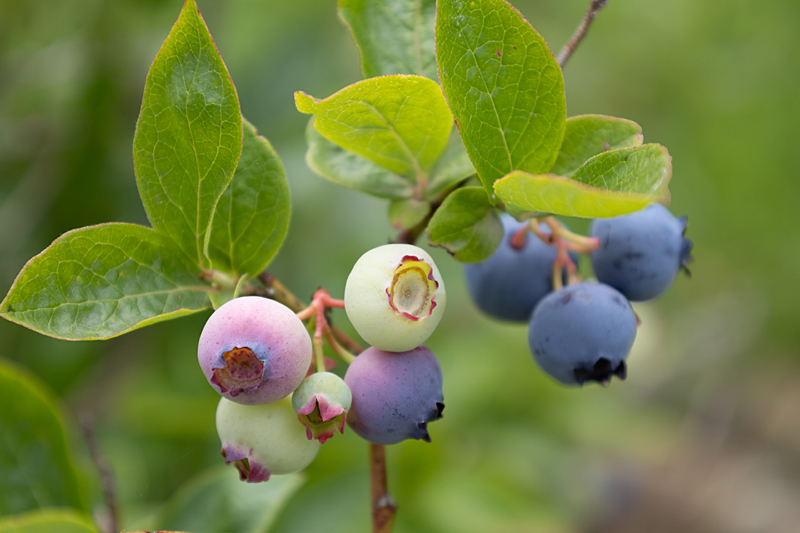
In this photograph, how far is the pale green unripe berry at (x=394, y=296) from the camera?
0.70m

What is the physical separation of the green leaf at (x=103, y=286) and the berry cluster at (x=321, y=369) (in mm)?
110

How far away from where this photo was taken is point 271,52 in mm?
2525

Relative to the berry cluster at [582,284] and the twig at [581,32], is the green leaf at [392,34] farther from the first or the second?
the berry cluster at [582,284]

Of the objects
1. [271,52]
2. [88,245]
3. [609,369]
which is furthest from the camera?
[271,52]

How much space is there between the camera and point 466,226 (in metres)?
0.79

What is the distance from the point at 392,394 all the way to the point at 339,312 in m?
1.43

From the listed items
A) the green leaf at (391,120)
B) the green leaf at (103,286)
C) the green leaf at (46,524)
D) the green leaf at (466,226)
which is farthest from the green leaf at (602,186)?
the green leaf at (46,524)

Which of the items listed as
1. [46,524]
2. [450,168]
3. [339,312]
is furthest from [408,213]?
[339,312]

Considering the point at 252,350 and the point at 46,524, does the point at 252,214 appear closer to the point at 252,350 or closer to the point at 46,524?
the point at 252,350

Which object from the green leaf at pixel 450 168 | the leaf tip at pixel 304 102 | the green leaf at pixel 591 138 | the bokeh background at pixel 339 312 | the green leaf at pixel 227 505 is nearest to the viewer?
the leaf tip at pixel 304 102

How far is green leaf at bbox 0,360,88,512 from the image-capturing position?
1124mm

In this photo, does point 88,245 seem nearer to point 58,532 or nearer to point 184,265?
point 184,265

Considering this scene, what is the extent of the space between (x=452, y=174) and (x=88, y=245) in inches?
18.5

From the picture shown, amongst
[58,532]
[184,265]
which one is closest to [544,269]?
[184,265]
